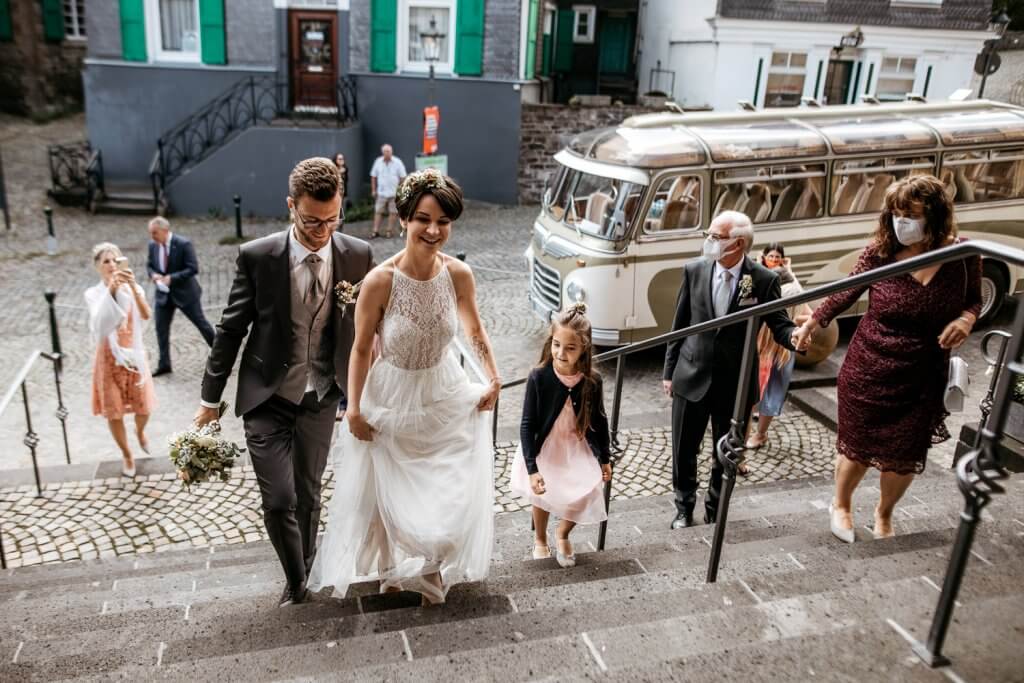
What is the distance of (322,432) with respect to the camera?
384cm

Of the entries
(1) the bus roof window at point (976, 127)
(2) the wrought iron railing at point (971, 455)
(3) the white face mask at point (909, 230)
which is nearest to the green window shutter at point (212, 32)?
(1) the bus roof window at point (976, 127)

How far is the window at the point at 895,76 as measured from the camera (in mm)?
21688

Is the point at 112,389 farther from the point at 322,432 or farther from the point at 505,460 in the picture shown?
Result: the point at 322,432

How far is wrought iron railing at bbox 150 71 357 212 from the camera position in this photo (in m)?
17.7

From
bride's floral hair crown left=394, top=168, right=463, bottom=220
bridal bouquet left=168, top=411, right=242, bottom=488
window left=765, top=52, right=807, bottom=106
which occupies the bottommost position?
bridal bouquet left=168, top=411, right=242, bottom=488

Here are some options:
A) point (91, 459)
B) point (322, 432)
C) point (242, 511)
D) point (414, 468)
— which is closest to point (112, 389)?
point (91, 459)

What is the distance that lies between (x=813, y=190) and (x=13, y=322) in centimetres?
988

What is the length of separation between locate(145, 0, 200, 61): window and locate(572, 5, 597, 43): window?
10951 mm

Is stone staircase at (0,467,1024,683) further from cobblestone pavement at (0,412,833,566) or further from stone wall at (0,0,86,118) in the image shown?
stone wall at (0,0,86,118)

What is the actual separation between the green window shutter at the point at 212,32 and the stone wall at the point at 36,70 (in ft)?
33.0

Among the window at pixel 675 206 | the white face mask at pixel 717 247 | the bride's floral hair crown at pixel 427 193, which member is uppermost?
the bride's floral hair crown at pixel 427 193

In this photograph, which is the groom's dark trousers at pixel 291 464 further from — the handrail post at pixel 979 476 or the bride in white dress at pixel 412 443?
the handrail post at pixel 979 476

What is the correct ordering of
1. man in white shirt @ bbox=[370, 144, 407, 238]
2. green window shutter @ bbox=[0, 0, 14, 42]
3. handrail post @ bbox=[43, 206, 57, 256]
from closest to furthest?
handrail post @ bbox=[43, 206, 57, 256], man in white shirt @ bbox=[370, 144, 407, 238], green window shutter @ bbox=[0, 0, 14, 42]

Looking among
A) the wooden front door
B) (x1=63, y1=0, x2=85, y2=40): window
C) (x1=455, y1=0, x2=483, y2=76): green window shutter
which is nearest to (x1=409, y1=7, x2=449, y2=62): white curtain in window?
(x1=455, y1=0, x2=483, y2=76): green window shutter
